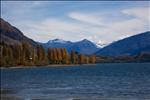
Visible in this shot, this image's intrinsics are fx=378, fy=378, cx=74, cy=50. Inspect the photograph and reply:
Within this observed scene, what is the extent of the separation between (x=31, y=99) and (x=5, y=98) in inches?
147

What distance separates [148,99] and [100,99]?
5.95 meters

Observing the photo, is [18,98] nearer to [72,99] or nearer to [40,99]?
[40,99]

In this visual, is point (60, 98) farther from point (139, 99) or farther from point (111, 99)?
point (139, 99)

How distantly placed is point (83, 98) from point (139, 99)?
7160mm

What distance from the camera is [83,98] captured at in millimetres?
48812

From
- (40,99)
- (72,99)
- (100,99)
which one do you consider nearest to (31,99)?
(40,99)

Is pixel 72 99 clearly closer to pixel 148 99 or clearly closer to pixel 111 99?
pixel 111 99

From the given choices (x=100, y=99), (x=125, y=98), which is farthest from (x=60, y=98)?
(x=125, y=98)

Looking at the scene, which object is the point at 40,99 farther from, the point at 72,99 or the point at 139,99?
the point at 139,99

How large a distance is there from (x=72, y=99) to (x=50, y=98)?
3.17 m

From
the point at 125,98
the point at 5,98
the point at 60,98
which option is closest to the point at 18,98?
the point at 5,98

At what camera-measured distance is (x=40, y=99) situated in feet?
155

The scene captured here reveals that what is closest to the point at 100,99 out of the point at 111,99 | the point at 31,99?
the point at 111,99

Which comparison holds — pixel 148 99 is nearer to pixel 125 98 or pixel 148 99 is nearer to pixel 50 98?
pixel 125 98
